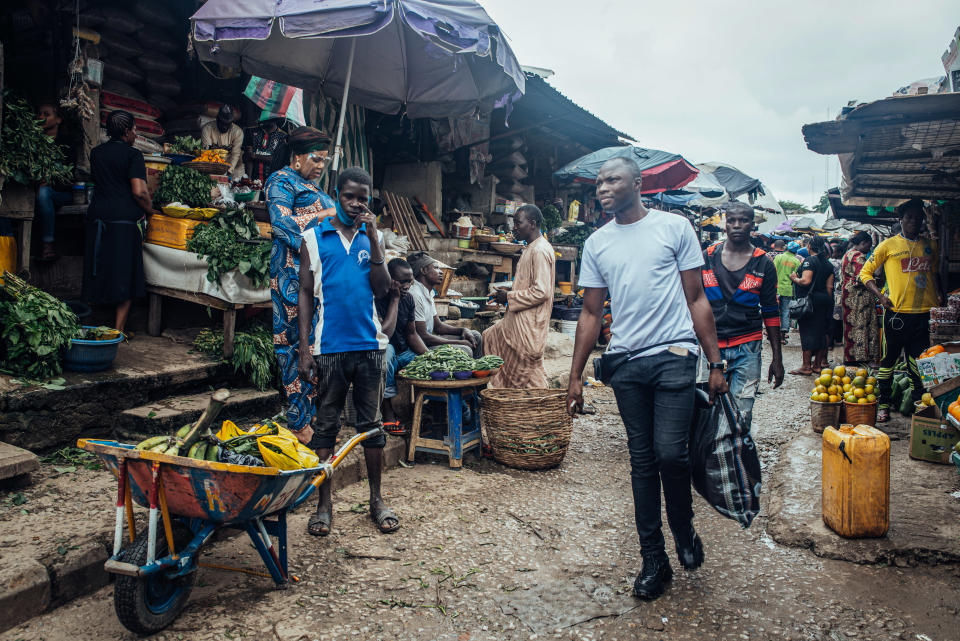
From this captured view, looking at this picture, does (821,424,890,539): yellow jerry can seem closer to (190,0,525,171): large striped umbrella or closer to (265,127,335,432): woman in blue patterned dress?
(265,127,335,432): woman in blue patterned dress

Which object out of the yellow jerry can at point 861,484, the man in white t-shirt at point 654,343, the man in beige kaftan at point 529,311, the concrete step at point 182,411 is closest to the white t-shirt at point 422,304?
the man in beige kaftan at point 529,311

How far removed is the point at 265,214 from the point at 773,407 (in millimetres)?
6463

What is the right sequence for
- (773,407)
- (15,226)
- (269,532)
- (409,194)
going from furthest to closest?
(409,194), (773,407), (15,226), (269,532)

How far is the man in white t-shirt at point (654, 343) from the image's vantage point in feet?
10.2

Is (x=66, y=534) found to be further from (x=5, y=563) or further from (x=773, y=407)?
(x=773, y=407)

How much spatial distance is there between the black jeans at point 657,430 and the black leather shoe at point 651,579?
0.05 meters

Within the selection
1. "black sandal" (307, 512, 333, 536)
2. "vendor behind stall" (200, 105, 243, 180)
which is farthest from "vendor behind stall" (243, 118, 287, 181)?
"black sandal" (307, 512, 333, 536)

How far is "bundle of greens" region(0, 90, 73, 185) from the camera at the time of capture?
18.2 ft

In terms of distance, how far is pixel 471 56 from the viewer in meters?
6.38

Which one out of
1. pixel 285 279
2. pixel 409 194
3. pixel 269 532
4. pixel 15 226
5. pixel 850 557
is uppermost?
pixel 409 194

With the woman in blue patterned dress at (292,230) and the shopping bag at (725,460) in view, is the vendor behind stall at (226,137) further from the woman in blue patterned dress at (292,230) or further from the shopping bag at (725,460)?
the shopping bag at (725,460)

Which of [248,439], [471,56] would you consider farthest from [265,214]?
[248,439]

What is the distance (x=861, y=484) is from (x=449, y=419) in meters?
2.92

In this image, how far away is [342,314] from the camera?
11.9 ft
